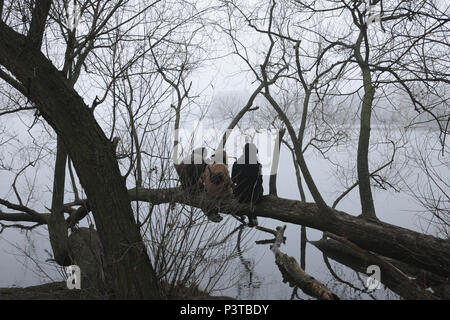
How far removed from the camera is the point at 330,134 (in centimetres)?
1245

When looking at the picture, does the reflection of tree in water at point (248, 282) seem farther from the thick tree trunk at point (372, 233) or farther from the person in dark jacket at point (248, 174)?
the thick tree trunk at point (372, 233)

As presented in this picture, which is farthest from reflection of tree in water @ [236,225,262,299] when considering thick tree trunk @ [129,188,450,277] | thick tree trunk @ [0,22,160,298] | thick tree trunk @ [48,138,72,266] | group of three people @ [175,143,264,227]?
thick tree trunk @ [48,138,72,266]

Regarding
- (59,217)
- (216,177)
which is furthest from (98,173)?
(59,217)

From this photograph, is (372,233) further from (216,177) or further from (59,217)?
(59,217)

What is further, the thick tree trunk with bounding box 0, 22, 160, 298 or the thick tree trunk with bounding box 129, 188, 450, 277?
the thick tree trunk with bounding box 129, 188, 450, 277

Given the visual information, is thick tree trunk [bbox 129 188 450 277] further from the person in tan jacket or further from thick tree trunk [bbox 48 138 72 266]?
thick tree trunk [bbox 48 138 72 266]

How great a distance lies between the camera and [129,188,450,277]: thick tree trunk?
5.32 meters

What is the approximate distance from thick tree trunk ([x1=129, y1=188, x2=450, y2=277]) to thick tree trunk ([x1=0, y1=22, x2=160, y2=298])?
158 centimetres

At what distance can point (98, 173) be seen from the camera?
10.2ft

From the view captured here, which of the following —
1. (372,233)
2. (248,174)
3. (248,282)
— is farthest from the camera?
(248,282)

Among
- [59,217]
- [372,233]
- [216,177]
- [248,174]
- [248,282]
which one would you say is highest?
[248,174]

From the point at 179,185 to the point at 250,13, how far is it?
3.82 metres

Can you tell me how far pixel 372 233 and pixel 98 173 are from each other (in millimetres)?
4456

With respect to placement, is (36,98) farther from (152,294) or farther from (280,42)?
(280,42)
